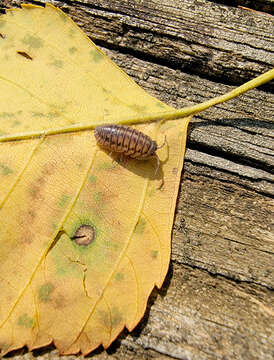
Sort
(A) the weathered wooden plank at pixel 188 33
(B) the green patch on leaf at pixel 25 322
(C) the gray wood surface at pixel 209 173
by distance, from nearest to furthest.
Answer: (B) the green patch on leaf at pixel 25 322 → (C) the gray wood surface at pixel 209 173 → (A) the weathered wooden plank at pixel 188 33

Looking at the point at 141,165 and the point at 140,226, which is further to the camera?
the point at 141,165

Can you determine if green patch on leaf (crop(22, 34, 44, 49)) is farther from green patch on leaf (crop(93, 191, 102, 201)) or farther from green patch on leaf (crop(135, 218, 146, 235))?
green patch on leaf (crop(135, 218, 146, 235))

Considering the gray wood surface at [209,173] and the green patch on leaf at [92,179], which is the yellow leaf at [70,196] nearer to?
the green patch on leaf at [92,179]

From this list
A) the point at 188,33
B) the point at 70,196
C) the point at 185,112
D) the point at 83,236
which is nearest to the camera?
the point at 83,236

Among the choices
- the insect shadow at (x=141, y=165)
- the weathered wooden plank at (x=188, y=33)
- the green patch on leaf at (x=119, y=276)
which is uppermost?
the weathered wooden plank at (x=188, y=33)

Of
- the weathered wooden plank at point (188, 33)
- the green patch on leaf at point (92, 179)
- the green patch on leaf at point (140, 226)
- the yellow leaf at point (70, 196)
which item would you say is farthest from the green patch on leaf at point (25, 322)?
the weathered wooden plank at point (188, 33)

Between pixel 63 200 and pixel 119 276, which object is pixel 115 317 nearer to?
pixel 119 276

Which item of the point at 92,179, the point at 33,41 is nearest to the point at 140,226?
the point at 92,179
